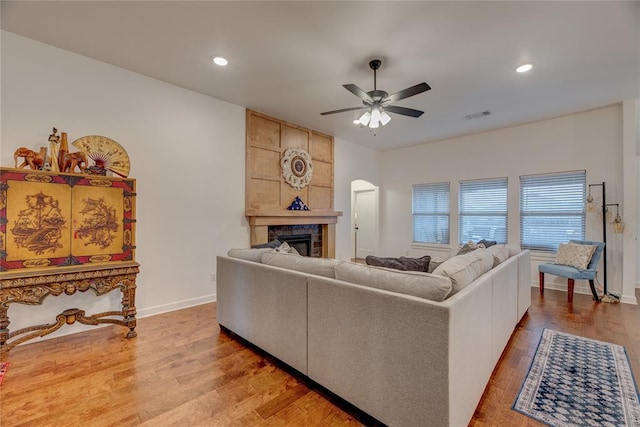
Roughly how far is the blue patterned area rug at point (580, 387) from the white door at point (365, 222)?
476 centimetres

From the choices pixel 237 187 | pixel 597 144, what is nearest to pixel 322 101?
pixel 237 187

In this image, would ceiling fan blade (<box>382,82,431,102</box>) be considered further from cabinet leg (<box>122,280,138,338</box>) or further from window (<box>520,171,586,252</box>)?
window (<box>520,171,586,252</box>)

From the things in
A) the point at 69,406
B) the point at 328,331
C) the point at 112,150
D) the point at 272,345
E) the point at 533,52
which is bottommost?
the point at 69,406

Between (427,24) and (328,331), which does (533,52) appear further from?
(328,331)

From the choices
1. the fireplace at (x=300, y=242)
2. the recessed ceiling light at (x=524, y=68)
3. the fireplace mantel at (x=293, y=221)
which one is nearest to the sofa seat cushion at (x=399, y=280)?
the fireplace mantel at (x=293, y=221)

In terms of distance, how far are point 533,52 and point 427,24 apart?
4.14ft

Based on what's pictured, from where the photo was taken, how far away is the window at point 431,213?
6016mm

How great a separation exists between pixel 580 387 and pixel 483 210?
4032 millimetres

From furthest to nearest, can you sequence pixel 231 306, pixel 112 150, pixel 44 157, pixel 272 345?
1. pixel 112 150
2. pixel 231 306
3. pixel 44 157
4. pixel 272 345

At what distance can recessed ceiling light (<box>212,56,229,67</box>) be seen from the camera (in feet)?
9.49

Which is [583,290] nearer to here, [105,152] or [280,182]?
[280,182]

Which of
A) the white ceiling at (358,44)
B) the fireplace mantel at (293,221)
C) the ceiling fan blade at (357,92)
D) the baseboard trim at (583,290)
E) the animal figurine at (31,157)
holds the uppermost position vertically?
the white ceiling at (358,44)

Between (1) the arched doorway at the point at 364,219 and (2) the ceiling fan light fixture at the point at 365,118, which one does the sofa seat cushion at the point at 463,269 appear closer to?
(2) the ceiling fan light fixture at the point at 365,118

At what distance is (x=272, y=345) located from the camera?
2.23m
